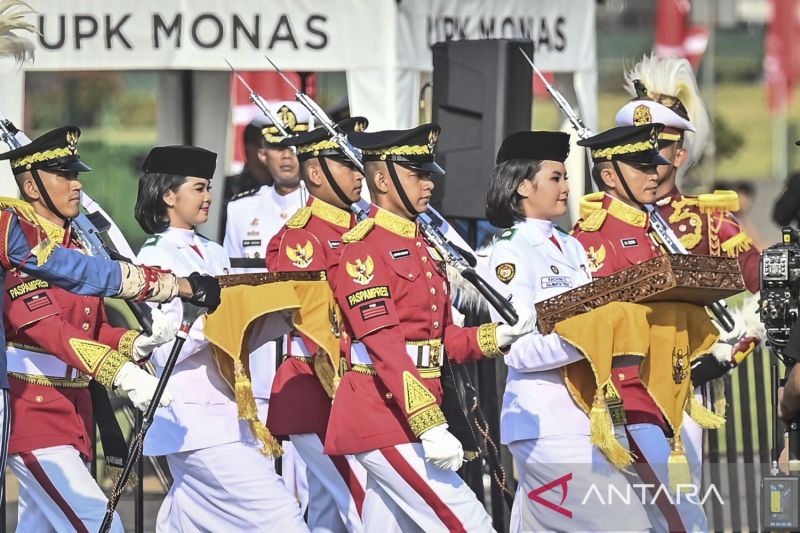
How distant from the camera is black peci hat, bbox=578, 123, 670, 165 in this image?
7723 mm

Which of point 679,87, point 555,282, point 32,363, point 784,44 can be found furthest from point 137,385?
point 784,44

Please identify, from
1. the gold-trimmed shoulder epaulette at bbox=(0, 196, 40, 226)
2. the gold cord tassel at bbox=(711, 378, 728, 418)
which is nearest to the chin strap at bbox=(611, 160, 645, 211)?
the gold cord tassel at bbox=(711, 378, 728, 418)

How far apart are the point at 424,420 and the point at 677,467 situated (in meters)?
1.42

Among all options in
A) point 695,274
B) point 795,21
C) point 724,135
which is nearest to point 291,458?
point 695,274

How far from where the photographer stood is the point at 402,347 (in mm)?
6199

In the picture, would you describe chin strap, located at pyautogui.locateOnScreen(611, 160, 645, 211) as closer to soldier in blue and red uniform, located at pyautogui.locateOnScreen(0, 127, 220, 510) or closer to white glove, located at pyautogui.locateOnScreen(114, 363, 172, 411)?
soldier in blue and red uniform, located at pyautogui.locateOnScreen(0, 127, 220, 510)

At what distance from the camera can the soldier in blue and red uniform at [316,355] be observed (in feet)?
24.2

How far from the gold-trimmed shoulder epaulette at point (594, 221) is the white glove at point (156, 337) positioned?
76.7 inches

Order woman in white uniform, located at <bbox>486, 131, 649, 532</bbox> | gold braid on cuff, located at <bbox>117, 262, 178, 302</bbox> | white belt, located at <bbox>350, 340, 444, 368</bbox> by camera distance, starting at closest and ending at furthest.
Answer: gold braid on cuff, located at <bbox>117, 262, 178, 302</bbox> → white belt, located at <bbox>350, 340, 444, 368</bbox> → woman in white uniform, located at <bbox>486, 131, 649, 532</bbox>

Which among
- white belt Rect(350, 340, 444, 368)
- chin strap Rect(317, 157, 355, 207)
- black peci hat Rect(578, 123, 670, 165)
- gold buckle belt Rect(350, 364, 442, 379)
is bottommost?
gold buckle belt Rect(350, 364, 442, 379)

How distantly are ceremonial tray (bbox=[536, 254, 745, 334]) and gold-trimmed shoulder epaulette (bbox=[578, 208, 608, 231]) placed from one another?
3.30 ft

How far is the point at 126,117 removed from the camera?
37062mm

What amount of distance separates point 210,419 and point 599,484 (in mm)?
1575

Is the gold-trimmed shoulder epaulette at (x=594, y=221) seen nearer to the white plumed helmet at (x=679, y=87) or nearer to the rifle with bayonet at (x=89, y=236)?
the white plumed helmet at (x=679, y=87)
